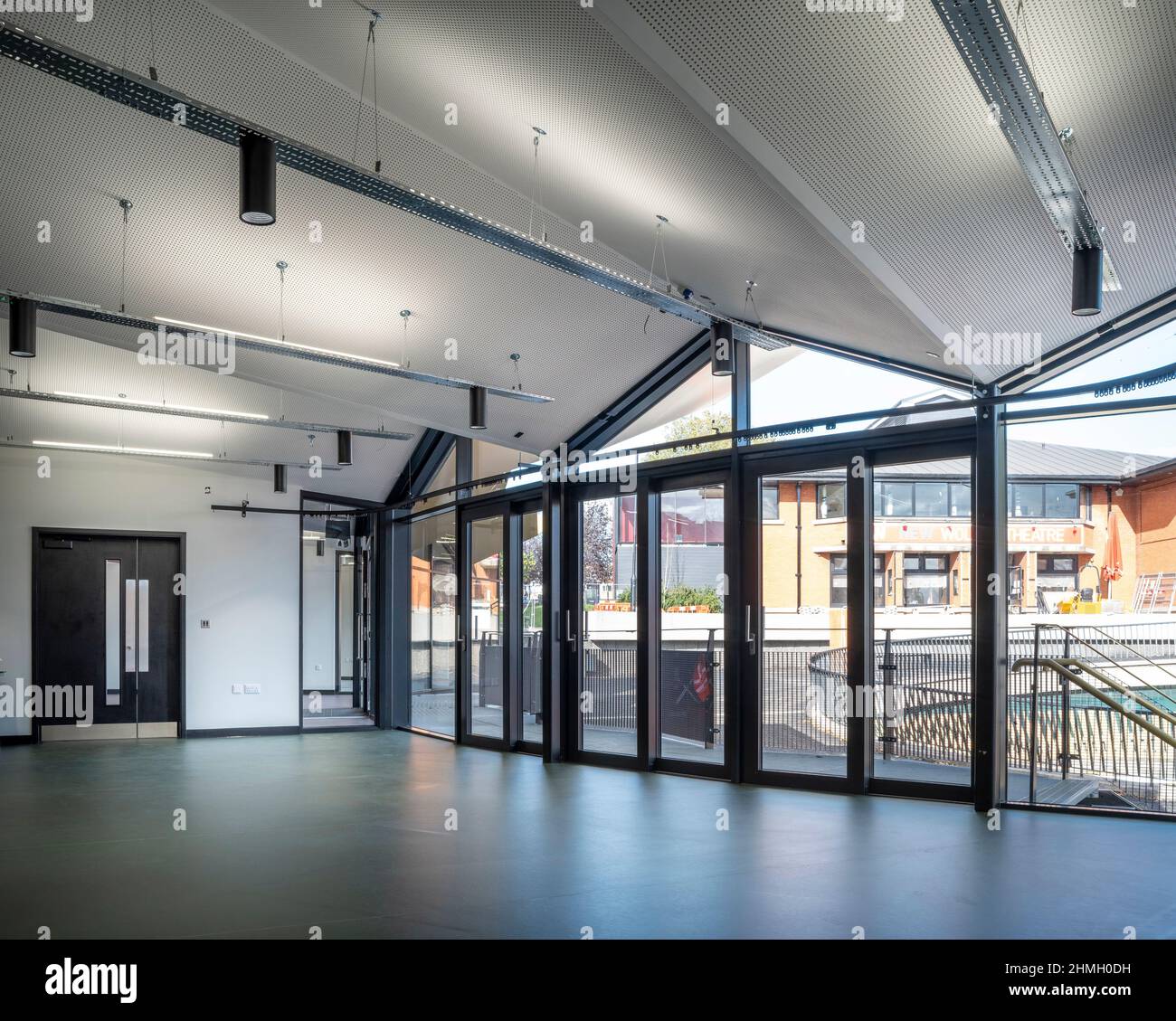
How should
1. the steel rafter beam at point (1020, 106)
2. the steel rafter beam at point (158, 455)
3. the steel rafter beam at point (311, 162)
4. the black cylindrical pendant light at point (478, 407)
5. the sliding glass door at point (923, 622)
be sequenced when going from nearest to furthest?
1. the steel rafter beam at point (1020, 106)
2. the steel rafter beam at point (311, 162)
3. the sliding glass door at point (923, 622)
4. the black cylindrical pendant light at point (478, 407)
5. the steel rafter beam at point (158, 455)

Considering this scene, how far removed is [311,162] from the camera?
180 inches

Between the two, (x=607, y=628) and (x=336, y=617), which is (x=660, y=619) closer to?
(x=607, y=628)

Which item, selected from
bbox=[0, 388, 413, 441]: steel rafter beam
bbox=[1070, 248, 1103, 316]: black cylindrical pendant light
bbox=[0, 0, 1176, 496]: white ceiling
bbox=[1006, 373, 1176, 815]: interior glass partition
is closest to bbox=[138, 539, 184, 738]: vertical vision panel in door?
bbox=[0, 388, 413, 441]: steel rafter beam

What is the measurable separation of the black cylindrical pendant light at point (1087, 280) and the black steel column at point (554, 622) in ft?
19.2

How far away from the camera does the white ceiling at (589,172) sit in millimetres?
3949

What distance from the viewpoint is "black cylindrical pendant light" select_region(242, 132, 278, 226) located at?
420 centimetres

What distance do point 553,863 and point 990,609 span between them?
3418 mm

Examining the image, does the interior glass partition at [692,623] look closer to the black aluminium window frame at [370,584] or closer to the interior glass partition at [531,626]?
the interior glass partition at [531,626]

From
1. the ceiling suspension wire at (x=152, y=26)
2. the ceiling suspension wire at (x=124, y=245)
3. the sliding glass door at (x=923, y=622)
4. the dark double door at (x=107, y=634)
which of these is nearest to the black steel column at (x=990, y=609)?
the sliding glass door at (x=923, y=622)

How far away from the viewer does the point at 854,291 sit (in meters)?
6.18

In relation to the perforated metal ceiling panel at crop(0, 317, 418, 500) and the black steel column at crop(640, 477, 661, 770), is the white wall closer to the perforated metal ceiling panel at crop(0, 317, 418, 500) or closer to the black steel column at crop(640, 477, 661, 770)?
the perforated metal ceiling panel at crop(0, 317, 418, 500)

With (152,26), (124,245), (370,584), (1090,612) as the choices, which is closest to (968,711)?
(1090,612)

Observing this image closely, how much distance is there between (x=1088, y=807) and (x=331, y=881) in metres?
4.67
